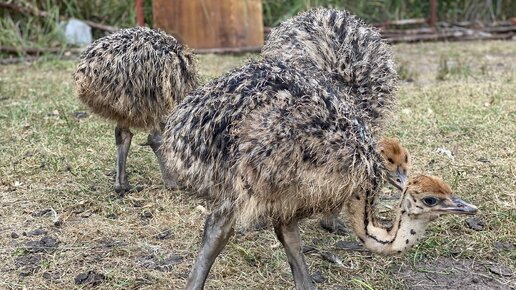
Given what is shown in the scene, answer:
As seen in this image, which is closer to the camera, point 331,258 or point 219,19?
point 331,258

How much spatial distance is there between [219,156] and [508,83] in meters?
4.78

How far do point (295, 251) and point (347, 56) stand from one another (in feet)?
4.39

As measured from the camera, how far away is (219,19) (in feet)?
Result: 28.5

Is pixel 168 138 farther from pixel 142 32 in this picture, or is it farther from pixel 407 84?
pixel 407 84

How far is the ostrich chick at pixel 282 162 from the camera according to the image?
2.91 m

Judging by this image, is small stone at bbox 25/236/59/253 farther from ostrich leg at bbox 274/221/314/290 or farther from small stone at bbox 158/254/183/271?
ostrich leg at bbox 274/221/314/290

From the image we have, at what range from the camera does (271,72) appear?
124 inches

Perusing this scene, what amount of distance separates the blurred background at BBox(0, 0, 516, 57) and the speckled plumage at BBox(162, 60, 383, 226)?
18.5 ft

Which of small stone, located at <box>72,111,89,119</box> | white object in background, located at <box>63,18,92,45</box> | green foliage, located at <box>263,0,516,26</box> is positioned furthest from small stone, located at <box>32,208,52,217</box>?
green foliage, located at <box>263,0,516,26</box>

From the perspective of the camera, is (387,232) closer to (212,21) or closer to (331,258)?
(331,258)

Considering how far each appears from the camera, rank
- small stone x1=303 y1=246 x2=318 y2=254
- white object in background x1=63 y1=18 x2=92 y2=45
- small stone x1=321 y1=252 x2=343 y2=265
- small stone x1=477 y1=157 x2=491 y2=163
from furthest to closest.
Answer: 1. white object in background x1=63 y1=18 x2=92 y2=45
2. small stone x1=477 y1=157 x2=491 y2=163
3. small stone x1=303 y1=246 x2=318 y2=254
4. small stone x1=321 y1=252 x2=343 y2=265

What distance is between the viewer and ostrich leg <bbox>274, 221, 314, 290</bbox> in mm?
3188

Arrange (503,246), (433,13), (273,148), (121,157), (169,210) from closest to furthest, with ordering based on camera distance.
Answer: (273,148)
(503,246)
(169,210)
(121,157)
(433,13)

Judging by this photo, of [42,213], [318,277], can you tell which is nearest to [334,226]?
[318,277]
